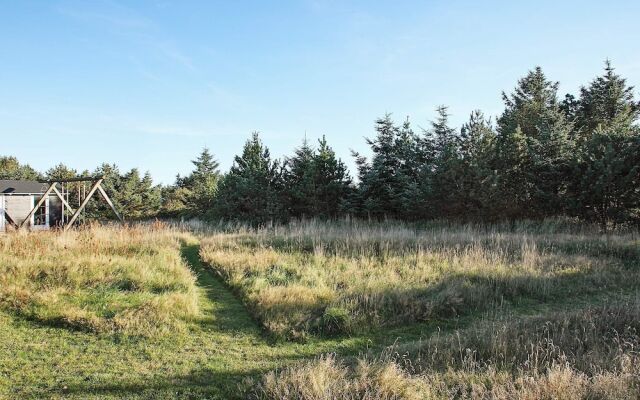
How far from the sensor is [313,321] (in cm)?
643

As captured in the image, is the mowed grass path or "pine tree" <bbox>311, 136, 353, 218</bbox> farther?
"pine tree" <bbox>311, 136, 353, 218</bbox>

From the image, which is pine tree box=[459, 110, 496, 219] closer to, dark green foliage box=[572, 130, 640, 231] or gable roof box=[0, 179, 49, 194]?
dark green foliage box=[572, 130, 640, 231]

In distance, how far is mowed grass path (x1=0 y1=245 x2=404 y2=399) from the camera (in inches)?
168

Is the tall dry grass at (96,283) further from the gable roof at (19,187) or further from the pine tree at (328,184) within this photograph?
the gable roof at (19,187)

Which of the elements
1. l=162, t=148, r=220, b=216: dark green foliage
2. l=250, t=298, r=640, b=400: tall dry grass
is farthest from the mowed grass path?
l=162, t=148, r=220, b=216: dark green foliage

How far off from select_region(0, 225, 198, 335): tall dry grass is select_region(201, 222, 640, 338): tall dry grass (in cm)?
124

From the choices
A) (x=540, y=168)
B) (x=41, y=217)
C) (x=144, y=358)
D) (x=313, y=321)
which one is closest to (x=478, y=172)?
(x=540, y=168)

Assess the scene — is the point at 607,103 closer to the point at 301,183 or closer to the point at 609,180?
the point at 609,180

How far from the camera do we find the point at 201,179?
43219mm

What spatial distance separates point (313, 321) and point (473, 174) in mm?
14138

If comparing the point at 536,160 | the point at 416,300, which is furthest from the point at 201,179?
the point at 416,300

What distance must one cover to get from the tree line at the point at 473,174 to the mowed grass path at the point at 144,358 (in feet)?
44.6

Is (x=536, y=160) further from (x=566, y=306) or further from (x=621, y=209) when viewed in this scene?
(x=566, y=306)

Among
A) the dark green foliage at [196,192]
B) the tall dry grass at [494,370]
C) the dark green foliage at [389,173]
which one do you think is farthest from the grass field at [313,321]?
the dark green foliage at [196,192]
